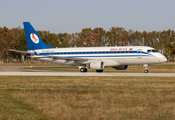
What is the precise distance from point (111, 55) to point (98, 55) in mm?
2046

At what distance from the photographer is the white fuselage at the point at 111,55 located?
3681 centimetres

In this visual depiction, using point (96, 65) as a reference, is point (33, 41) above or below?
above

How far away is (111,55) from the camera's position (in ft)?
125

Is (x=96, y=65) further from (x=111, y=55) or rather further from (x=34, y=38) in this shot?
(x=34, y=38)

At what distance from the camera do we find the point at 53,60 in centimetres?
4266

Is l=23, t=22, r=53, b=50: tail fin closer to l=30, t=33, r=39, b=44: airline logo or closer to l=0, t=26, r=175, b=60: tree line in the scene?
l=30, t=33, r=39, b=44: airline logo

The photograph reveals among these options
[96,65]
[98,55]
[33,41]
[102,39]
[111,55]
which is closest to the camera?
[96,65]

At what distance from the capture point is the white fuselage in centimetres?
3681

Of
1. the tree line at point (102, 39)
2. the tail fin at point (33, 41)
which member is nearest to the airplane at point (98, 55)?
the tail fin at point (33, 41)

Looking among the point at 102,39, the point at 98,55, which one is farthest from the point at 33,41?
the point at 102,39

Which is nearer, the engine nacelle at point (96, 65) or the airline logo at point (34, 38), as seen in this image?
the engine nacelle at point (96, 65)

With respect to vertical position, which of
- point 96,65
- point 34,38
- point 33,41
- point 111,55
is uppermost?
point 34,38

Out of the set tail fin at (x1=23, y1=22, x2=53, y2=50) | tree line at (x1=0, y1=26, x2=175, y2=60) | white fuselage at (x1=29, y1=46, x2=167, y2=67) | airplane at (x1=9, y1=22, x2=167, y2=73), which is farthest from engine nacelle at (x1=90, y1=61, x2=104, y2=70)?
tree line at (x1=0, y1=26, x2=175, y2=60)

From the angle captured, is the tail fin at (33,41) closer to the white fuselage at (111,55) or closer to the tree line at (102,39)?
the white fuselage at (111,55)
